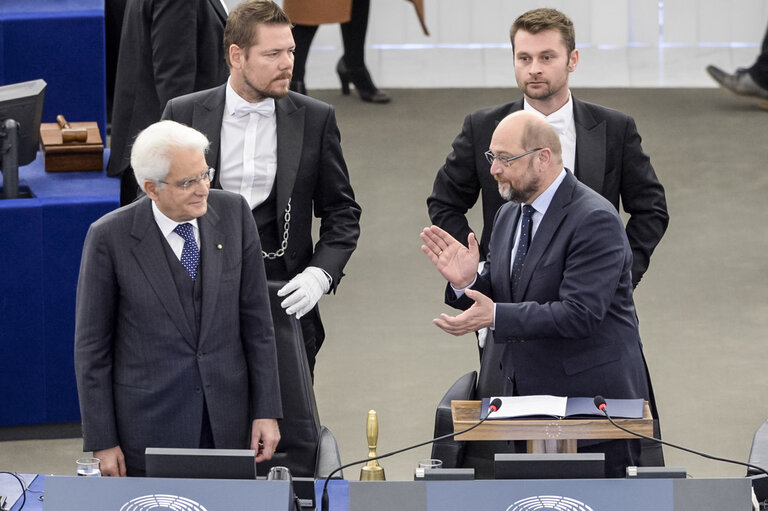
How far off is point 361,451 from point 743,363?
75.2 inches

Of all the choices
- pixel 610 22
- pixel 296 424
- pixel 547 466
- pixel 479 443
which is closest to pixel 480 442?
pixel 479 443

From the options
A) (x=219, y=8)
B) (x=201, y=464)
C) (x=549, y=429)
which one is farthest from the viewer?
(x=219, y=8)

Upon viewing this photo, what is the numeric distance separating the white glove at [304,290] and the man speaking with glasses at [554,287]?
1.65 ft

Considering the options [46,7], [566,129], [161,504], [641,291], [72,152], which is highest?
[46,7]

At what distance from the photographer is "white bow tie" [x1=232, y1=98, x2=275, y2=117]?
14.6 feet

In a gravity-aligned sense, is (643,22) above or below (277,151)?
below

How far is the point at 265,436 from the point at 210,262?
505 mm

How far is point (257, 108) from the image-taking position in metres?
4.48

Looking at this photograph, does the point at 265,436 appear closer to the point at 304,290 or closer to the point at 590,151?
the point at 304,290

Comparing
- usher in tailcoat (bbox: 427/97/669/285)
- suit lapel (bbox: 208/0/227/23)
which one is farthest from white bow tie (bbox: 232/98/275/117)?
suit lapel (bbox: 208/0/227/23)

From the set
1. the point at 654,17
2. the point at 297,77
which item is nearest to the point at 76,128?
the point at 297,77

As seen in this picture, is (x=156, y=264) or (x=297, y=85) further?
(x=297, y=85)

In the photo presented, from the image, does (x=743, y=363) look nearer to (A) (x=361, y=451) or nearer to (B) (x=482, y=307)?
(A) (x=361, y=451)

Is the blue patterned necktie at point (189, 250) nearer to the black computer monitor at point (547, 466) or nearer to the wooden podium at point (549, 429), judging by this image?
the wooden podium at point (549, 429)
